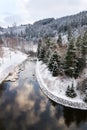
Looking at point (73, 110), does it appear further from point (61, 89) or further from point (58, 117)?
point (61, 89)

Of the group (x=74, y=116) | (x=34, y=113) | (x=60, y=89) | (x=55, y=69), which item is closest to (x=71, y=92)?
(x=60, y=89)

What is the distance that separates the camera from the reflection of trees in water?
32.4m

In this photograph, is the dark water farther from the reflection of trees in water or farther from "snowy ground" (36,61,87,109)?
"snowy ground" (36,61,87,109)

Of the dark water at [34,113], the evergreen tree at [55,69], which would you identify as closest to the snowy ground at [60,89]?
the dark water at [34,113]

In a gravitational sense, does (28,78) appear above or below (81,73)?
below

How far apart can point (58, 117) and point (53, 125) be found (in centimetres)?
302

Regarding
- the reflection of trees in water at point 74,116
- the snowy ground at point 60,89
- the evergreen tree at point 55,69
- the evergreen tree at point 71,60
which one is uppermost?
the evergreen tree at point 71,60

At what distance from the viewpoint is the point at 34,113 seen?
115 feet

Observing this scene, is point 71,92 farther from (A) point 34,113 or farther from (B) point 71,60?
(A) point 34,113

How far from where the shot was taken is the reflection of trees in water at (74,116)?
32406 millimetres

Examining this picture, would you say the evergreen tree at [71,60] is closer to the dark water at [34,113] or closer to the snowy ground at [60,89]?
the snowy ground at [60,89]

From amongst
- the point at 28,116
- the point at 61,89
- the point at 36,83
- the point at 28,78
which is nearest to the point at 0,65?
the point at 28,78

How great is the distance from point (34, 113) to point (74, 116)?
285 inches

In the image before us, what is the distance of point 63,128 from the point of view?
2994 centimetres
